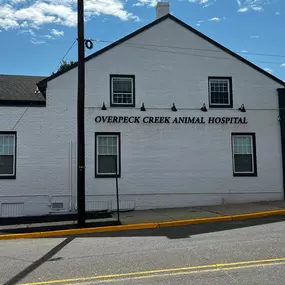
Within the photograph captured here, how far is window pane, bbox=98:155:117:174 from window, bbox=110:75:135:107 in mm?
2291

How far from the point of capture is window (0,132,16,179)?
46.7ft

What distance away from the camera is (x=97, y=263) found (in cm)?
691

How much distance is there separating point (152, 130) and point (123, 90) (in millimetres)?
2122

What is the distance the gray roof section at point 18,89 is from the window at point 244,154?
8.54 m

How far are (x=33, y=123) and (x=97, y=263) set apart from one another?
349 inches

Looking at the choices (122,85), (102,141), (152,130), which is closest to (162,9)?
(122,85)

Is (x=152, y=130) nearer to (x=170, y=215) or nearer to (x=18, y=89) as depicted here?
(x=170, y=215)

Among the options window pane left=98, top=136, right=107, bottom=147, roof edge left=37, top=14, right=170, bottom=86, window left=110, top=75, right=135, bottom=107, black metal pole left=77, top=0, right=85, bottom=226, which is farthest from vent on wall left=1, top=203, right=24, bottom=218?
window left=110, top=75, right=135, bottom=107

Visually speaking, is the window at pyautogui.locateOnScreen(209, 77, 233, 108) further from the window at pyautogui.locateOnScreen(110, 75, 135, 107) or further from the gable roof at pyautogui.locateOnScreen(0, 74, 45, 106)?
the gable roof at pyautogui.locateOnScreen(0, 74, 45, 106)

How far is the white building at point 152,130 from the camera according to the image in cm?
1434

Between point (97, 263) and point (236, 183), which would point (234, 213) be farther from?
point (97, 263)

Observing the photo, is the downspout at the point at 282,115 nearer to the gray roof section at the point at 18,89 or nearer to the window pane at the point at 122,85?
the window pane at the point at 122,85

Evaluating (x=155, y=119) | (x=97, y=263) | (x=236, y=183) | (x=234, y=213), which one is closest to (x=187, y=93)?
(x=155, y=119)

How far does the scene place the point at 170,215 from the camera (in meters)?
12.9
